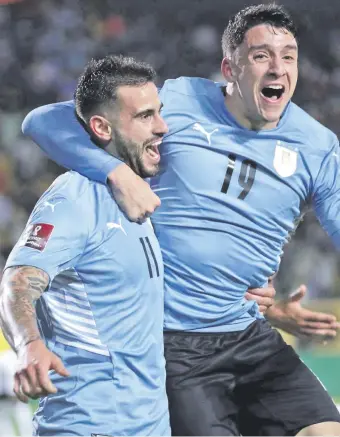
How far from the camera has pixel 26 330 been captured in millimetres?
2539

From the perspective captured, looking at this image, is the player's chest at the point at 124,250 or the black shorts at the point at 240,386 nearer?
the player's chest at the point at 124,250

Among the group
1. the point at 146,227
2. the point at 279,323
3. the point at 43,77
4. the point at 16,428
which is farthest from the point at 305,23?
the point at 146,227

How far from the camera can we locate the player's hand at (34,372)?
2.32 metres

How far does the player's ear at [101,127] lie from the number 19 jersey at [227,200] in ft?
1.27

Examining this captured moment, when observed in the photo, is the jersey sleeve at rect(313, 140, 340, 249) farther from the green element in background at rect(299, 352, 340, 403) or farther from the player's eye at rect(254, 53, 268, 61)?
the green element in background at rect(299, 352, 340, 403)

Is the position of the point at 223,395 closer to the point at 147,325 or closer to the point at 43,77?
the point at 147,325

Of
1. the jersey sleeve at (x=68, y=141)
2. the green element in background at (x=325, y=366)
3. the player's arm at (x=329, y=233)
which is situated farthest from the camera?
the green element in background at (x=325, y=366)

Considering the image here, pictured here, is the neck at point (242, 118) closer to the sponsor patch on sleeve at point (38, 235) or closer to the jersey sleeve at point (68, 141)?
the jersey sleeve at point (68, 141)

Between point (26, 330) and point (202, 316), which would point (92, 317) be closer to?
A: point (26, 330)

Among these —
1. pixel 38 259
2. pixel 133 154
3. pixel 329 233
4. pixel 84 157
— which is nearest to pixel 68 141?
pixel 84 157

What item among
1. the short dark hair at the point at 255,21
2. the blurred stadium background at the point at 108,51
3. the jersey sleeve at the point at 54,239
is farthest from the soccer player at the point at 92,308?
the blurred stadium background at the point at 108,51

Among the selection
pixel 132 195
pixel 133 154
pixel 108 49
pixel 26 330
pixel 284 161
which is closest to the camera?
pixel 26 330

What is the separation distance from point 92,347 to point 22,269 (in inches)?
12.7

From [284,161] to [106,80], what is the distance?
2.61 feet
